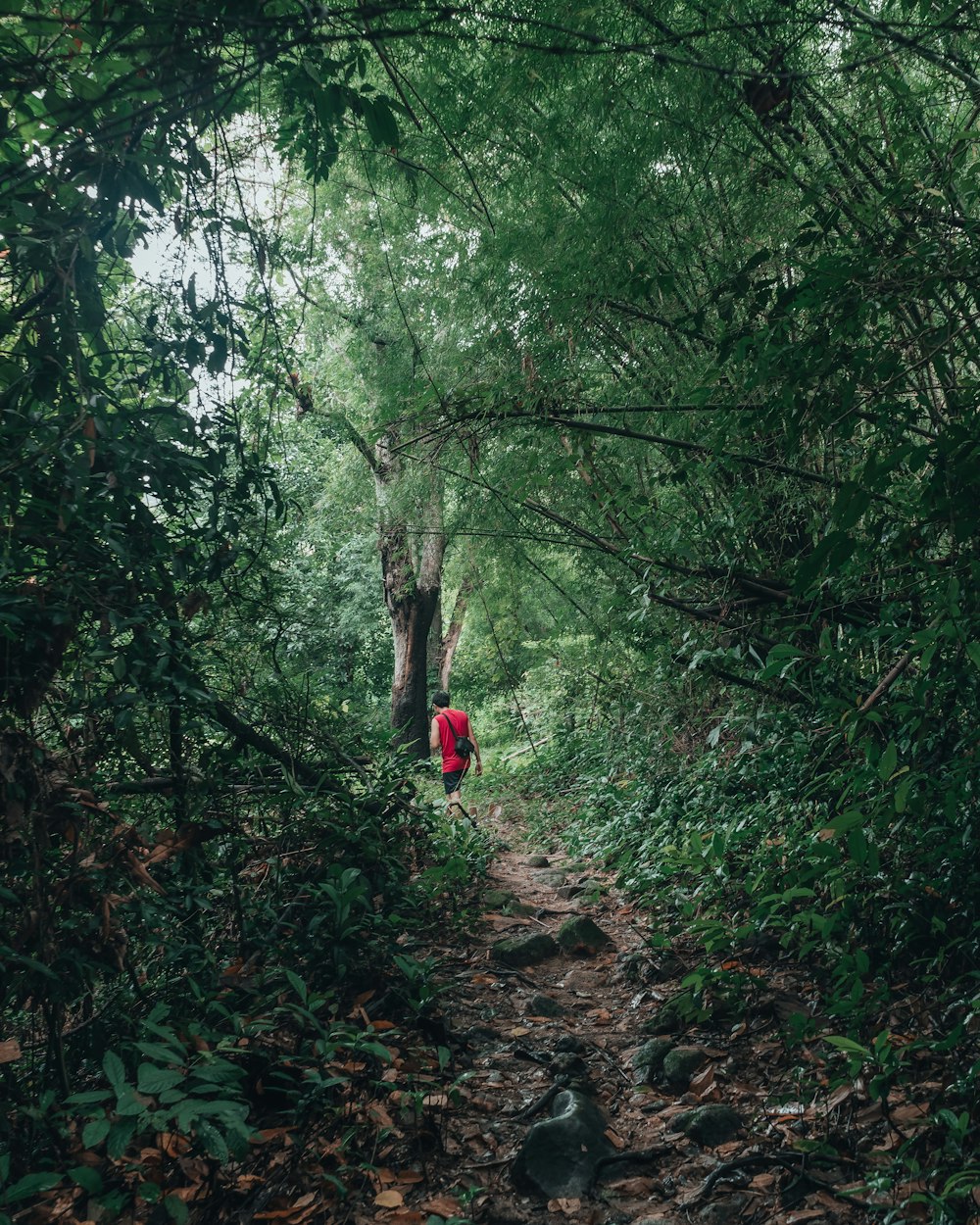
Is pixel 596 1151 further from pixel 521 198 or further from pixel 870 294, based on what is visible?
pixel 521 198

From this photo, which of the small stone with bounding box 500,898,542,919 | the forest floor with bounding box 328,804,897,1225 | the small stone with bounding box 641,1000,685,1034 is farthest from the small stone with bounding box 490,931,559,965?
the small stone with bounding box 641,1000,685,1034

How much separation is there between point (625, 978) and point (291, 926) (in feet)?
5.55

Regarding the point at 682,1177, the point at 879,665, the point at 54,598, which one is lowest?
the point at 682,1177

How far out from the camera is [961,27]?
2.58m

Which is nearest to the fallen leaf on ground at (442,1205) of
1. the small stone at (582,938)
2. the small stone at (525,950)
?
the small stone at (525,950)

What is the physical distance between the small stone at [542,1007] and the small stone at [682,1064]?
741 mm

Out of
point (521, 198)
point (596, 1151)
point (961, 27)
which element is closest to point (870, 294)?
point (961, 27)

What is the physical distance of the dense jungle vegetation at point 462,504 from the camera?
2.33 metres

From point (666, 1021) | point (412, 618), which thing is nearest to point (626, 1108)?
point (666, 1021)

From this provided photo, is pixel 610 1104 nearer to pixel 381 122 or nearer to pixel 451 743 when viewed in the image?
pixel 381 122

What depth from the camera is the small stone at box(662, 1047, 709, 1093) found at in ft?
10.6

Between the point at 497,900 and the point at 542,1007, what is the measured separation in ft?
4.53

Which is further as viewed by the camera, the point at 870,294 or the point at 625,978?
the point at 625,978

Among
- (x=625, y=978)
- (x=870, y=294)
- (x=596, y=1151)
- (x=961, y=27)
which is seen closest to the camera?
(x=870, y=294)
